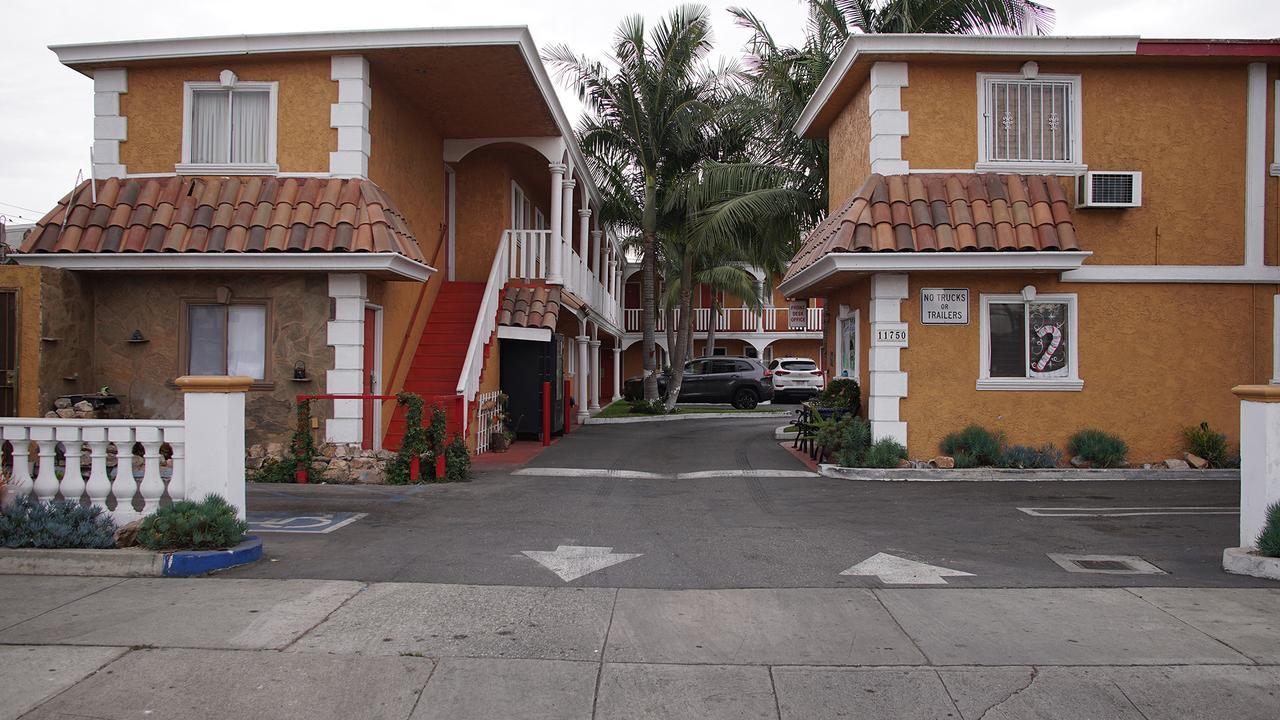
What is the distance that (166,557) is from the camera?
21.0 feet

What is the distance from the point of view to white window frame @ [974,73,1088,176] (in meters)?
12.0

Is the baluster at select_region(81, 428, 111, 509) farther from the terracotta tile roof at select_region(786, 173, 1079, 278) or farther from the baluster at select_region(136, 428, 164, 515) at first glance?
the terracotta tile roof at select_region(786, 173, 1079, 278)

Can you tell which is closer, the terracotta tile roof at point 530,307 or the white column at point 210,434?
the white column at point 210,434

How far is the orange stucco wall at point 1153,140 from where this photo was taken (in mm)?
11875

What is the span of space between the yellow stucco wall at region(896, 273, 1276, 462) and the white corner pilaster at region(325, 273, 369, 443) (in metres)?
7.21

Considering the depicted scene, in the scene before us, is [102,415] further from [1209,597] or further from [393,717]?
[1209,597]

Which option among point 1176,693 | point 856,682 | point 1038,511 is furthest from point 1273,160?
point 856,682

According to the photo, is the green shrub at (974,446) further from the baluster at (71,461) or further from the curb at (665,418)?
the curb at (665,418)

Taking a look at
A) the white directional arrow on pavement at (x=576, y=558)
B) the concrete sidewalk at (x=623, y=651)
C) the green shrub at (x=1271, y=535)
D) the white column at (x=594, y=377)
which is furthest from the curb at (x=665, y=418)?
the green shrub at (x=1271, y=535)

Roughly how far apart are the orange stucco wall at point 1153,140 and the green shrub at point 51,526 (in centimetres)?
1008

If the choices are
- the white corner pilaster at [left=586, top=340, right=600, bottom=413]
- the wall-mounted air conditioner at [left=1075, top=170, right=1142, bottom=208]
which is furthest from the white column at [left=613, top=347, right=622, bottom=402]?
the wall-mounted air conditioner at [left=1075, top=170, right=1142, bottom=208]

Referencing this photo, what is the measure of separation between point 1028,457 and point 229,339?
34.2 feet

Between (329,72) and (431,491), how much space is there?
5721mm

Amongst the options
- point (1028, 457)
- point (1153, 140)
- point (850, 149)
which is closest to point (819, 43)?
point (850, 149)
